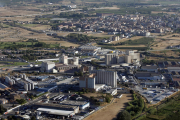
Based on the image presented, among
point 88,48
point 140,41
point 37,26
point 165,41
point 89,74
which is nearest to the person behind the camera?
point 89,74

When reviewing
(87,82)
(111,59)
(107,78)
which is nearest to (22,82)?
(87,82)

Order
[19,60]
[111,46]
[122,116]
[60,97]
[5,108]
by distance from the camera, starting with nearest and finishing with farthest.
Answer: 1. [122,116]
2. [5,108]
3. [60,97]
4. [19,60]
5. [111,46]

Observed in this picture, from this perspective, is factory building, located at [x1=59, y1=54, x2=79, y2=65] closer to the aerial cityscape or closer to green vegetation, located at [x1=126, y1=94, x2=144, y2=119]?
the aerial cityscape

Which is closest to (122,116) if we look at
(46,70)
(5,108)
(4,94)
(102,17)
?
(5,108)

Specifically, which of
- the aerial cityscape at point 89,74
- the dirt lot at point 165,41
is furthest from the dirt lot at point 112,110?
the dirt lot at point 165,41

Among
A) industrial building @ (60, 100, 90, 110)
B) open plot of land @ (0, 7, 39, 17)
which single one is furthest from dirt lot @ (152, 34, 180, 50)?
open plot of land @ (0, 7, 39, 17)

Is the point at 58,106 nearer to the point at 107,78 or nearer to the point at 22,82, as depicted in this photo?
the point at 22,82

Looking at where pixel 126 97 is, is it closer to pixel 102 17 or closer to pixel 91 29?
pixel 91 29
